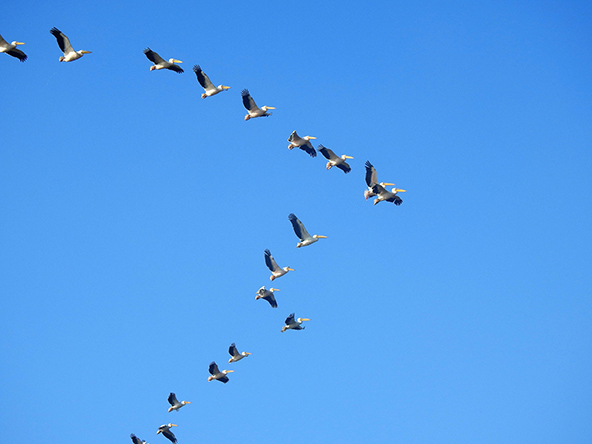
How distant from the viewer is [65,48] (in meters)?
33.5

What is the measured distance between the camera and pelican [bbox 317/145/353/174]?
3692 centimetres

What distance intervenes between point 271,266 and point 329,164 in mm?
6766

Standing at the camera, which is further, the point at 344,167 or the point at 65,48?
the point at 344,167

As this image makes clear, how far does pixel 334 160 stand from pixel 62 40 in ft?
52.0

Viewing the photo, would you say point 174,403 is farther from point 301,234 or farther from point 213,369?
point 301,234

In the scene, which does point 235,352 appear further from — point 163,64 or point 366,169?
point 163,64

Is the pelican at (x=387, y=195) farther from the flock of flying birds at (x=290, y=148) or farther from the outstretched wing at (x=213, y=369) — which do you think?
the outstretched wing at (x=213, y=369)

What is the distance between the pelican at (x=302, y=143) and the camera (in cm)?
3625

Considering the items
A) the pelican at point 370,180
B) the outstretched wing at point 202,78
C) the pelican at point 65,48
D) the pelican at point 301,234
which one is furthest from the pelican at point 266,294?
the pelican at point 65,48

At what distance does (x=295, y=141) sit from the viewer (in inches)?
1435

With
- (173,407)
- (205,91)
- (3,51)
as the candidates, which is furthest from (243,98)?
(173,407)

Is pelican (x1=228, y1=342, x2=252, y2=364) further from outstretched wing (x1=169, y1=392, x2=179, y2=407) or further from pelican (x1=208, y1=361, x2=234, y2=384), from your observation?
outstretched wing (x1=169, y1=392, x2=179, y2=407)

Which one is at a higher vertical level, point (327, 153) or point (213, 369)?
point (327, 153)

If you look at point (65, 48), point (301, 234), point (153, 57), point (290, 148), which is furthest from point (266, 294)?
point (65, 48)
